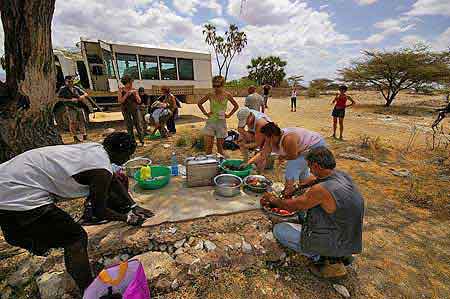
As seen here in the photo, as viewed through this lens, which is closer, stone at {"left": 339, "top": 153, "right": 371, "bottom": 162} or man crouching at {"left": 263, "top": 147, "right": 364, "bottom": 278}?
man crouching at {"left": 263, "top": 147, "right": 364, "bottom": 278}

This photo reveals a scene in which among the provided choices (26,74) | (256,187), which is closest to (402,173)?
(256,187)

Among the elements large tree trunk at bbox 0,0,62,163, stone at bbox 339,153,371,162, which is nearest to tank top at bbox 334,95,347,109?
stone at bbox 339,153,371,162

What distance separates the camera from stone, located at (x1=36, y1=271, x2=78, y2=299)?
1.82 meters

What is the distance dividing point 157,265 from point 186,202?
945 millimetres

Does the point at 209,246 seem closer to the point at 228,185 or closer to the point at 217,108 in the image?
the point at 228,185

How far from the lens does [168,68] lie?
9117 millimetres

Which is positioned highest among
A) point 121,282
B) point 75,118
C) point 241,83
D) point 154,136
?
point 241,83

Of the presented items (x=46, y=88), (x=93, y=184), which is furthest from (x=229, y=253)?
(x=46, y=88)

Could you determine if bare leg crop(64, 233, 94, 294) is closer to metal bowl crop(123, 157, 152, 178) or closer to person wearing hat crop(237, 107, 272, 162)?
metal bowl crop(123, 157, 152, 178)

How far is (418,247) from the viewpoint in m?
2.62

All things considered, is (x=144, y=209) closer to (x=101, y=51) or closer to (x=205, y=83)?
(x=101, y=51)

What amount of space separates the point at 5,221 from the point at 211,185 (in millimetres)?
2282

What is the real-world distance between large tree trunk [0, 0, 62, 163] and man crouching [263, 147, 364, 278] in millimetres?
4148

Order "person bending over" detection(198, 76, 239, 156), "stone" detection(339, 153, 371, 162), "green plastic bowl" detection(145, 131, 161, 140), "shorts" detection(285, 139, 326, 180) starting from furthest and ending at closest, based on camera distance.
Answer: "green plastic bowl" detection(145, 131, 161, 140)
"stone" detection(339, 153, 371, 162)
"person bending over" detection(198, 76, 239, 156)
"shorts" detection(285, 139, 326, 180)
